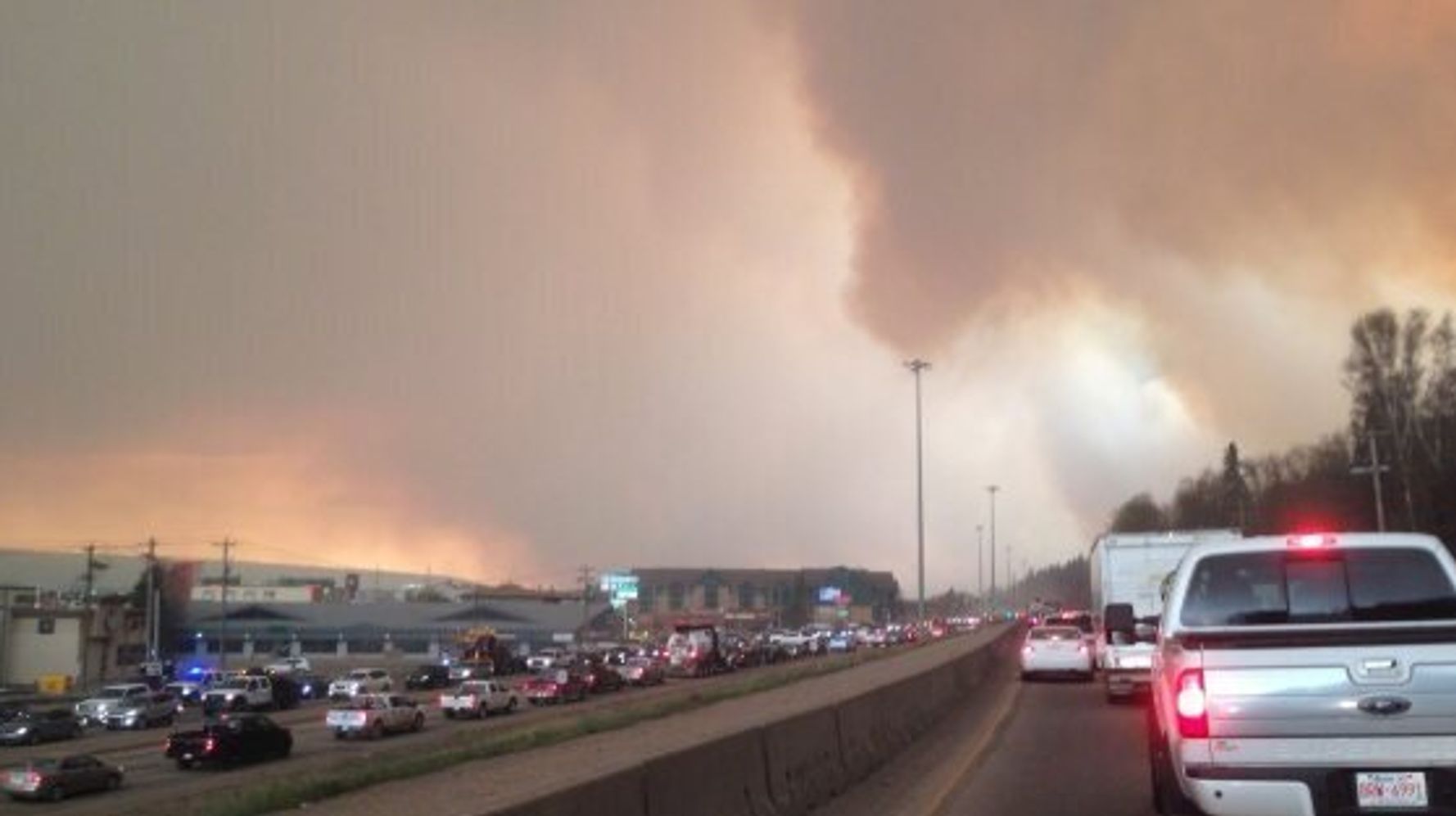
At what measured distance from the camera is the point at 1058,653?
36.6m

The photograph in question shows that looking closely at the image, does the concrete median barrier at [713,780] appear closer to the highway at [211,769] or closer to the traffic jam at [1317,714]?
the traffic jam at [1317,714]

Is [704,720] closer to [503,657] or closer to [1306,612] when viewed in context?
[1306,612]

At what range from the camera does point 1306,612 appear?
→ 943 centimetres

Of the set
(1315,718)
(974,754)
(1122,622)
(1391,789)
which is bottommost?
(974,754)

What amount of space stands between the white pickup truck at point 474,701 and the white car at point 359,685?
6389 millimetres

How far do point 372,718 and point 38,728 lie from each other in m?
12.9

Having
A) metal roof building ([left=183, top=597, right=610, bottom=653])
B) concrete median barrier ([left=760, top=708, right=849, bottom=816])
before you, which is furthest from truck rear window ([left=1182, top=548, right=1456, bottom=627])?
metal roof building ([left=183, top=597, right=610, bottom=653])

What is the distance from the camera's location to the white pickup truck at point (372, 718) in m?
43.0

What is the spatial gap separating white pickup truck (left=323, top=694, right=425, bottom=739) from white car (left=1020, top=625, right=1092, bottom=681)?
20.7 m

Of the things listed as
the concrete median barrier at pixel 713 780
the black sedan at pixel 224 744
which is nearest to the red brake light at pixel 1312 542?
the concrete median barrier at pixel 713 780

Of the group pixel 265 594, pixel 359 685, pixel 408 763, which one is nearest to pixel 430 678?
pixel 359 685

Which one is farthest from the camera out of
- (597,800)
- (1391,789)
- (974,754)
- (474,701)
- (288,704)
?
(288,704)

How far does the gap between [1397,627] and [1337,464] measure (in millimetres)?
107974

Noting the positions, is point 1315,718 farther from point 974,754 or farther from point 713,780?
point 974,754
